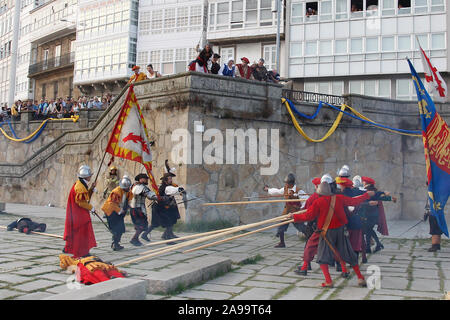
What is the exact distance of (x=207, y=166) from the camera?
43.5 feet

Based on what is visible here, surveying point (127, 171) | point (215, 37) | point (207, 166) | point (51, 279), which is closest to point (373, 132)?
point (207, 166)

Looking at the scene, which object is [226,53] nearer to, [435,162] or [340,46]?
[340,46]

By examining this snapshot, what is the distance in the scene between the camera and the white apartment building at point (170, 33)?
31578mm

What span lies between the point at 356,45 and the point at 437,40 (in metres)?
4.55

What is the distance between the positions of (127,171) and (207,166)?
3.12m

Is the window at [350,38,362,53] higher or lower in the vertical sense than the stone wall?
higher

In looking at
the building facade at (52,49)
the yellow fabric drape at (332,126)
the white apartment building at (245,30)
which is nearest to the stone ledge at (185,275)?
the yellow fabric drape at (332,126)

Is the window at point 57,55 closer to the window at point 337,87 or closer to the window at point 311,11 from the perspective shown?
the window at point 311,11

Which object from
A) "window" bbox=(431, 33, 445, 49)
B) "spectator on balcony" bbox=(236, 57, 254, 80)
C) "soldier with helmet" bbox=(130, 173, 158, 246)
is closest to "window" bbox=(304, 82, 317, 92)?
"window" bbox=(431, 33, 445, 49)

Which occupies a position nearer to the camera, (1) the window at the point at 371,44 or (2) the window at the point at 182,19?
(1) the window at the point at 371,44

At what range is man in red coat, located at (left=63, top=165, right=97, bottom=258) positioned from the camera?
794cm

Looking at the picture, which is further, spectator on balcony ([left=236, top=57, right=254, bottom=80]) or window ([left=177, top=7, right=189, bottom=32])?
window ([left=177, top=7, right=189, bottom=32])

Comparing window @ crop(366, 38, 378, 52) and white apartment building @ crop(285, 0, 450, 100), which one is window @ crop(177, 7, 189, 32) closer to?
white apartment building @ crop(285, 0, 450, 100)

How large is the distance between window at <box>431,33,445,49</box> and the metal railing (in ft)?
41.4
